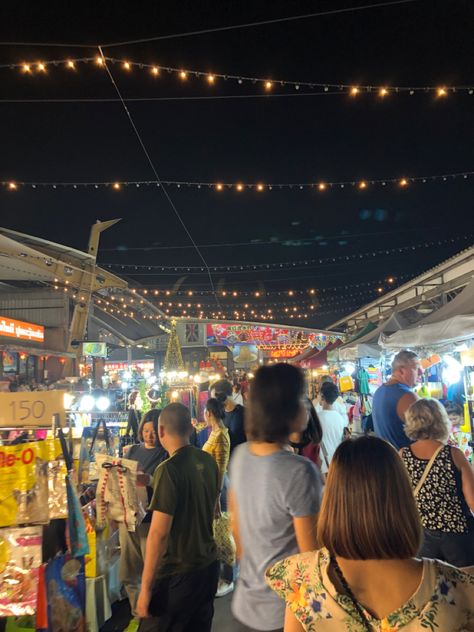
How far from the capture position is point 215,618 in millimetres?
4012

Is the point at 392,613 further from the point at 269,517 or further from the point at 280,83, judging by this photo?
the point at 280,83

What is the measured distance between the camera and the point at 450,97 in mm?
5910

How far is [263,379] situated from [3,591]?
2.21 m

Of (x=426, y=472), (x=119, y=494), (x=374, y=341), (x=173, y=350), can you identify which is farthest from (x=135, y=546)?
(x=173, y=350)

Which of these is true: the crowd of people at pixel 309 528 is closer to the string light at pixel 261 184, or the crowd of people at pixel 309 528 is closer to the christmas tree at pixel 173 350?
the string light at pixel 261 184

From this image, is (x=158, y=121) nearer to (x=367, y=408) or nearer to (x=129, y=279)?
(x=367, y=408)

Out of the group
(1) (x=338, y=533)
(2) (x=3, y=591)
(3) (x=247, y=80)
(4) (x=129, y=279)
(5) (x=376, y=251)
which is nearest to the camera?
(1) (x=338, y=533)

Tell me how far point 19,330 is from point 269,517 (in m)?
16.7

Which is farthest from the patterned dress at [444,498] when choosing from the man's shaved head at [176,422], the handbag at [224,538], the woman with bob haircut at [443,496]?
the handbag at [224,538]

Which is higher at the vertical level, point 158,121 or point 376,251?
point 158,121

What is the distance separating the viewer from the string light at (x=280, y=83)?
570 cm

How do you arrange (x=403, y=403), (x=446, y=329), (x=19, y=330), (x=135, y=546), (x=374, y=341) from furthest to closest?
1. (x=19, y=330)
2. (x=374, y=341)
3. (x=446, y=329)
4. (x=135, y=546)
5. (x=403, y=403)

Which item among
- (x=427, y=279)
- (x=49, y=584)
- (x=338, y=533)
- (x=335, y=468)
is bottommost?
(x=49, y=584)

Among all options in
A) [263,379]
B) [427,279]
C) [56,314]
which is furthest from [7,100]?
[56,314]
